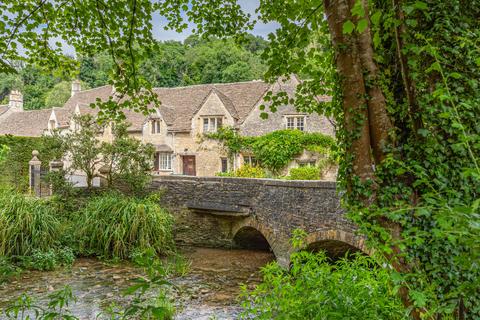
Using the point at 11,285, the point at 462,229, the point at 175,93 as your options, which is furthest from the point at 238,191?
the point at 175,93

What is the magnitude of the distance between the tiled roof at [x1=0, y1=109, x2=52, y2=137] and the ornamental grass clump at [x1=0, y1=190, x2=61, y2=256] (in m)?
23.3

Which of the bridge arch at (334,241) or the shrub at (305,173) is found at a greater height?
the shrub at (305,173)

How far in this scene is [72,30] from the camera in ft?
13.8

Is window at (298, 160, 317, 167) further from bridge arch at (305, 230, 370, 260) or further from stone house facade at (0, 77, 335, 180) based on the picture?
bridge arch at (305, 230, 370, 260)

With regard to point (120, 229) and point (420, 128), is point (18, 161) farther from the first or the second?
point (420, 128)

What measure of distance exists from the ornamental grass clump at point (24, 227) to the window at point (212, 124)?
12056mm

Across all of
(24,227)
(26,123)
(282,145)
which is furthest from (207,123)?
(26,123)

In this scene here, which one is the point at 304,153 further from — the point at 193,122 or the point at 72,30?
the point at 72,30

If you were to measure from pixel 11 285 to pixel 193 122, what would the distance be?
14979mm

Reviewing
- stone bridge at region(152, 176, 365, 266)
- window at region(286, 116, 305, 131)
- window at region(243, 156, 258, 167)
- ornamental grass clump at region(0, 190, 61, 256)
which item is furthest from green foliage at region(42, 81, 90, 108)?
ornamental grass clump at region(0, 190, 61, 256)

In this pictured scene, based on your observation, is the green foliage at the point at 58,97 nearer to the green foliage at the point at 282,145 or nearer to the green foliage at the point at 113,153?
the green foliage at the point at 282,145

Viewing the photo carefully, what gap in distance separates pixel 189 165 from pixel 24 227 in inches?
533

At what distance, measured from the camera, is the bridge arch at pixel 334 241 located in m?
7.46

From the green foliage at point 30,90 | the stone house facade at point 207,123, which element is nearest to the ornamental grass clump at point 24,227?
the stone house facade at point 207,123
